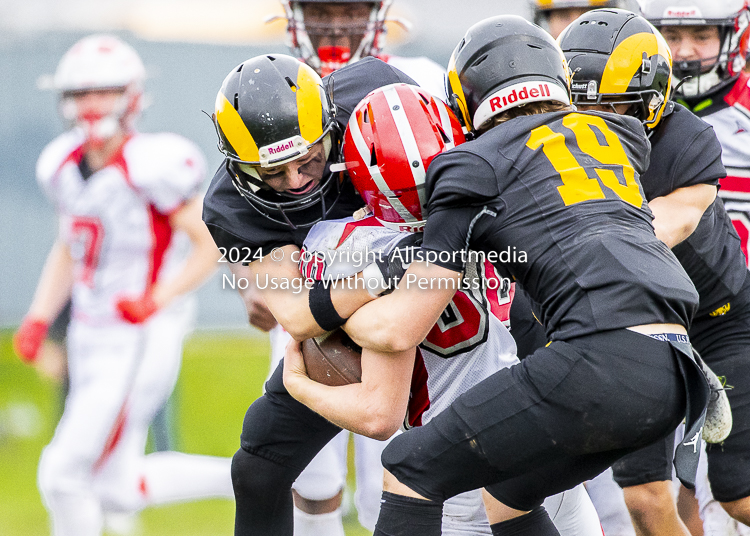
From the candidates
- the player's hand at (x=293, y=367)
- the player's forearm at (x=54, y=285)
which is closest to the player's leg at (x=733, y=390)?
the player's hand at (x=293, y=367)

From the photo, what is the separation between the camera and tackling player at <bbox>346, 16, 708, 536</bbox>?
200 cm

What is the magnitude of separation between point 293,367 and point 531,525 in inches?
28.8

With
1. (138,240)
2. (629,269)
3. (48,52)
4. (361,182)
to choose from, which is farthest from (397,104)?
(48,52)

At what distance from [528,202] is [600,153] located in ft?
0.69

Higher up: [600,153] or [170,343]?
[600,153]

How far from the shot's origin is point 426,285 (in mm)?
2111

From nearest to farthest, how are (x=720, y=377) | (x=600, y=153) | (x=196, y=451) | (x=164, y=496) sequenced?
(x=600, y=153)
(x=720, y=377)
(x=164, y=496)
(x=196, y=451)

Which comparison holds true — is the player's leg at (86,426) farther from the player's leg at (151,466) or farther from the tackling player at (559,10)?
the tackling player at (559,10)

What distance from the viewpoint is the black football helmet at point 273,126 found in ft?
7.75

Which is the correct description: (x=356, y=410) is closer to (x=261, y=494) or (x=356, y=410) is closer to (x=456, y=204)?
(x=456, y=204)

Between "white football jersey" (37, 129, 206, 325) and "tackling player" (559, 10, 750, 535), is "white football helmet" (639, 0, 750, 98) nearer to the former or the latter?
"tackling player" (559, 10, 750, 535)

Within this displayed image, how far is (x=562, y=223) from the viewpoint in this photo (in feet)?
6.77

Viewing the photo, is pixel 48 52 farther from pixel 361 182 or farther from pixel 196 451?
pixel 361 182

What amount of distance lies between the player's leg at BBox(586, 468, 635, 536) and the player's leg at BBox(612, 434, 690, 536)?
18.7 inches
